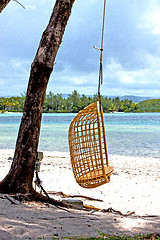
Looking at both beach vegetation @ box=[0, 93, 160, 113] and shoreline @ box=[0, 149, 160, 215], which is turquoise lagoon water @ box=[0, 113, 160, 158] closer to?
shoreline @ box=[0, 149, 160, 215]

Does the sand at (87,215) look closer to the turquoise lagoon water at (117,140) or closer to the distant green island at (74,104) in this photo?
the turquoise lagoon water at (117,140)

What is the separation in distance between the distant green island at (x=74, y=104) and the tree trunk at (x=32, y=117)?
6510 cm

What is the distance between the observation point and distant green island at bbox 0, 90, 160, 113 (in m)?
72.8

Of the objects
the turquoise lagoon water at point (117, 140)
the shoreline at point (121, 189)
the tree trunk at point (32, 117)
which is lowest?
the turquoise lagoon water at point (117, 140)

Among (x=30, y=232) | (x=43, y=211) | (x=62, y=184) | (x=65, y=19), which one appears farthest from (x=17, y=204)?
(x=65, y=19)

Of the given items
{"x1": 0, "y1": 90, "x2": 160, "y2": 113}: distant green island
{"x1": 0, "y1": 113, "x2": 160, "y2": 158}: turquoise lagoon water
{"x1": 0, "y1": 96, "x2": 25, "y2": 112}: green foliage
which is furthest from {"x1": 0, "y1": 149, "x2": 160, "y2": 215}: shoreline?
{"x1": 0, "y1": 96, "x2": 25, "y2": 112}: green foliage

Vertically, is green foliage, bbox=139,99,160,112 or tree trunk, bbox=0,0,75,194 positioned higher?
green foliage, bbox=139,99,160,112

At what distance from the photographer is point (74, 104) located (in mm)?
74625

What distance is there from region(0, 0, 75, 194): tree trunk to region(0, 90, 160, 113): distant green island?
214 feet

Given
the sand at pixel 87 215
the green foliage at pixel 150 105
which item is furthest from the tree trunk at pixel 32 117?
the green foliage at pixel 150 105

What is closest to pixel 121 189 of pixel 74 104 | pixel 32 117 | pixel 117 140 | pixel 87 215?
pixel 87 215

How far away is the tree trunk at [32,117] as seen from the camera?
307 centimetres

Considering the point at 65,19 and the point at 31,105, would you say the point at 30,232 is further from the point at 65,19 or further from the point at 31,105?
the point at 65,19

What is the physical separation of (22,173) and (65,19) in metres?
1.92
